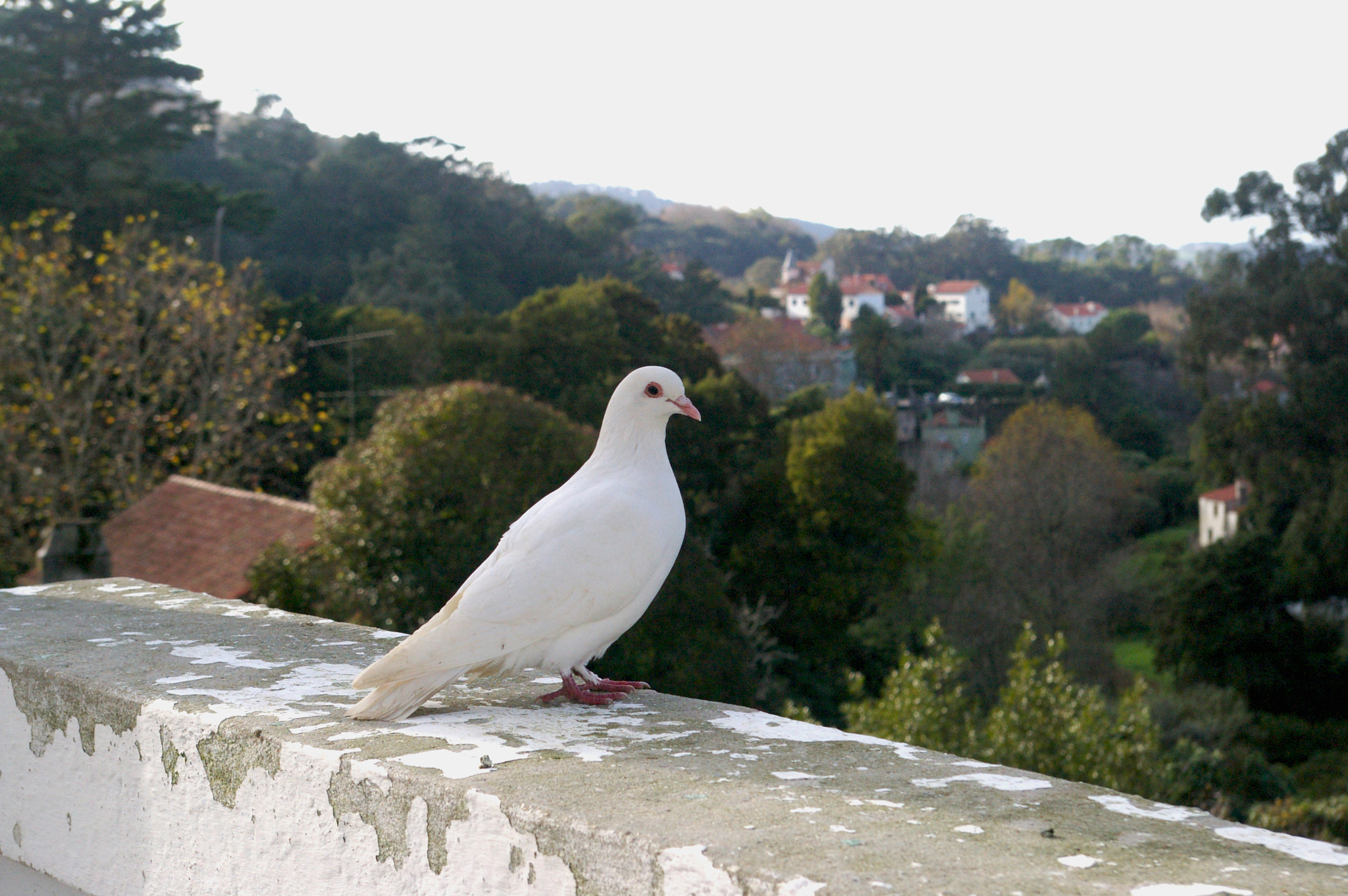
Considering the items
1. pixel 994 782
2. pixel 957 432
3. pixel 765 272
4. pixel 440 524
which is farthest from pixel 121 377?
pixel 765 272

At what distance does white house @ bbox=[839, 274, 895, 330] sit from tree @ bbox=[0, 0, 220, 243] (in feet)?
134

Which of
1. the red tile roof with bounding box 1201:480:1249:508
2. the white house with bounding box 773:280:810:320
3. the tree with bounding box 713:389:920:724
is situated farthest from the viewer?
the white house with bounding box 773:280:810:320

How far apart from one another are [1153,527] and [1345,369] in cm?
1262

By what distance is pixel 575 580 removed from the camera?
1.98 m

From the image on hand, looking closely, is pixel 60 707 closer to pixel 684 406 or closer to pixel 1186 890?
pixel 684 406

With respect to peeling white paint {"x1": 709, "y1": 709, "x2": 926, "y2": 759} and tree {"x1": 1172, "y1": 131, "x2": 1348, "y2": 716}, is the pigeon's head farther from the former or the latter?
tree {"x1": 1172, "y1": 131, "x2": 1348, "y2": 716}

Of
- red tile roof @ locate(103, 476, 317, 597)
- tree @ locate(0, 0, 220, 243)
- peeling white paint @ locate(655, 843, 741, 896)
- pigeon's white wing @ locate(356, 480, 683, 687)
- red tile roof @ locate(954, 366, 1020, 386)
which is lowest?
red tile roof @ locate(103, 476, 317, 597)

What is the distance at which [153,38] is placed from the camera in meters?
24.8

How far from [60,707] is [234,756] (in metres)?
0.41

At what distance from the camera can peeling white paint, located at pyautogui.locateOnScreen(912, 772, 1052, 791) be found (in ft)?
4.63

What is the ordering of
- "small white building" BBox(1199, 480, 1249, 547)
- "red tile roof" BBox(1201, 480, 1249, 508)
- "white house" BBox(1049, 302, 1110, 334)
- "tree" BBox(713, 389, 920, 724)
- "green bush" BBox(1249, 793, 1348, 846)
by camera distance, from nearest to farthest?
"green bush" BBox(1249, 793, 1348, 846)
"tree" BBox(713, 389, 920, 724)
"red tile roof" BBox(1201, 480, 1249, 508)
"small white building" BBox(1199, 480, 1249, 547)
"white house" BBox(1049, 302, 1110, 334)

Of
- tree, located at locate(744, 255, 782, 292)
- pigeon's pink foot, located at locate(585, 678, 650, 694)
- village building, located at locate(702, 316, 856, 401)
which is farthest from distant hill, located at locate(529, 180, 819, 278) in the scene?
pigeon's pink foot, located at locate(585, 678, 650, 694)

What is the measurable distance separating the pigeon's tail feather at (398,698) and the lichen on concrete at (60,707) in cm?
30

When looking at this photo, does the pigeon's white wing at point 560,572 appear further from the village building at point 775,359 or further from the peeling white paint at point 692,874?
the village building at point 775,359
